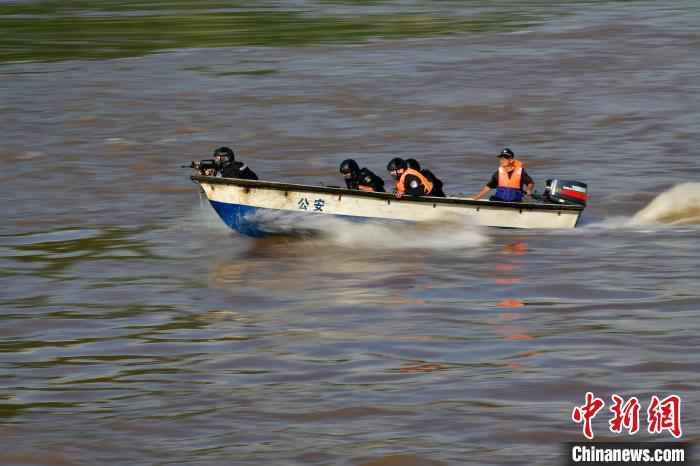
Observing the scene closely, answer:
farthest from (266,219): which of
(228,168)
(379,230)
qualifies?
(379,230)

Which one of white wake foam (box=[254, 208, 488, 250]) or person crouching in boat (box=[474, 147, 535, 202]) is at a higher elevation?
person crouching in boat (box=[474, 147, 535, 202])

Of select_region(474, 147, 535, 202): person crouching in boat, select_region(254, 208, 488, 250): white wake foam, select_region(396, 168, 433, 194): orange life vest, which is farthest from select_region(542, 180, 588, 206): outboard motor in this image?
select_region(396, 168, 433, 194): orange life vest

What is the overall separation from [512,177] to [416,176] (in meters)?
1.66

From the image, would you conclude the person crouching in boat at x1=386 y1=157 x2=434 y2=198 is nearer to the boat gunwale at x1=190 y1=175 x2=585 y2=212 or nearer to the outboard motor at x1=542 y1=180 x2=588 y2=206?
the boat gunwale at x1=190 y1=175 x2=585 y2=212

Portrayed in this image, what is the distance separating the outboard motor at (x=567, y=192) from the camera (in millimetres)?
21781

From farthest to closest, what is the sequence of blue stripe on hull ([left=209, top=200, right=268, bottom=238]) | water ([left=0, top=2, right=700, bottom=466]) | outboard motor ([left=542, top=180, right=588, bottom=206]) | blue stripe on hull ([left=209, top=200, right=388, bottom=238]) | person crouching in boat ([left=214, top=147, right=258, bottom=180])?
1. person crouching in boat ([left=214, top=147, right=258, bottom=180])
2. outboard motor ([left=542, top=180, right=588, bottom=206])
3. blue stripe on hull ([left=209, top=200, right=268, bottom=238])
4. blue stripe on hull ([left=209, top=200, right=388, bottom=238])
5. water ([left=0, top=2, right=700, bottom=466])

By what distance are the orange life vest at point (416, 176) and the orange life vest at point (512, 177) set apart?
49.3 inches

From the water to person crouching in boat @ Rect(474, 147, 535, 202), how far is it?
0.71 m

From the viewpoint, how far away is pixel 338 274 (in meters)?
19.6

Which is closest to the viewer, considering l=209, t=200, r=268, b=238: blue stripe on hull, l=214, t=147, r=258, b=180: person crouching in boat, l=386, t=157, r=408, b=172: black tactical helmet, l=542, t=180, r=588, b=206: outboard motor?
l=386, t=157, r=408, b=172: black tactical helmet

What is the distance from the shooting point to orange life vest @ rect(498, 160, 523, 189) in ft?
71.3

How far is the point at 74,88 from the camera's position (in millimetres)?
38156

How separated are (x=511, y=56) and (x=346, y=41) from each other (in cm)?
653

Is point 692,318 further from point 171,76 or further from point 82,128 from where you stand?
point 171,76
